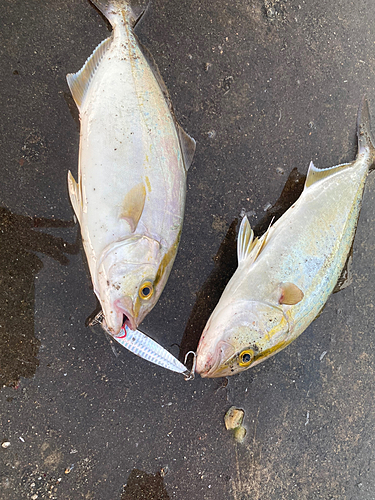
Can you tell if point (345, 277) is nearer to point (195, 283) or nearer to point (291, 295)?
point (291, 295)

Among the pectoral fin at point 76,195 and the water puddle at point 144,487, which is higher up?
the pectoral fin at point 76,195

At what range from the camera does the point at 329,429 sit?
293 cm

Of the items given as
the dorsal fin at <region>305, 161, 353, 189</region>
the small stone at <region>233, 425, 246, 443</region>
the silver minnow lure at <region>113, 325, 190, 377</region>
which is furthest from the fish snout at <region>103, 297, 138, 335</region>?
the dorsal fin at <region>305, 161, 353, 189</region>

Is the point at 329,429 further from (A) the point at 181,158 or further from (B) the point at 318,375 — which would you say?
(A) the point at 181,158

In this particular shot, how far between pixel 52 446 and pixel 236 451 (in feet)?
5.20

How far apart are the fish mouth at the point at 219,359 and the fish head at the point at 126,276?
0.66 meters

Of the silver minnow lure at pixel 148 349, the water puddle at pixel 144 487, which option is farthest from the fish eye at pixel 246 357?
the water puddle at pixel 144 487

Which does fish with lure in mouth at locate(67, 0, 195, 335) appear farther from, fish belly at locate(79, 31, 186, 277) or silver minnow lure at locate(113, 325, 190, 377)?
silver minnow lure at locate(113, 325, 190, 377)

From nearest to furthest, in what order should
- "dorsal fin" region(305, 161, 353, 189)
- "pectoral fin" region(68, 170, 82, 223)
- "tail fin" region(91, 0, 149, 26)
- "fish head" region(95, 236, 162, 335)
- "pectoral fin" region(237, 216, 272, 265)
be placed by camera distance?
"fish head" region(95, 236, 162, 335) → "pectoral fin" region(68, 170, 82, 223) → "tail fin" region(91, 0, 149, 26) → "pectoral fin" region(237, 216, 272, 265) → "dorsal fin" region(305, 161, 353, 189)

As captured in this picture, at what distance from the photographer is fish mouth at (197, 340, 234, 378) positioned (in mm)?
2152

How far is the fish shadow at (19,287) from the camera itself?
2.31 metres

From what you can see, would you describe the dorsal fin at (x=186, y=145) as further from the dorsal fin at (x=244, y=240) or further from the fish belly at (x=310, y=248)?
the fish belly at (x=310, y=248)

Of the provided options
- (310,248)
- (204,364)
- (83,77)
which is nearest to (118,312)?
(204,364)

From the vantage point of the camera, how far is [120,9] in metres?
2.24
